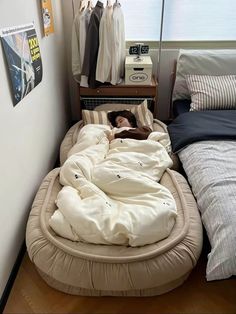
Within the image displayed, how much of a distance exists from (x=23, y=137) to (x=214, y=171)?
3.83 feet

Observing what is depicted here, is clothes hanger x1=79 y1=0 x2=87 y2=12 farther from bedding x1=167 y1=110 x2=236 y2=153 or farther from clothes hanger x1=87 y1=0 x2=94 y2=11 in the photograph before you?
bedding x1=167 y1=110 x2=236 y2=153

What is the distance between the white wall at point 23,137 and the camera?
1.32 meters

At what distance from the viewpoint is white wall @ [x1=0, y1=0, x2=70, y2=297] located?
52.0 inches

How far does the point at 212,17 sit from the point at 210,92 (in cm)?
90

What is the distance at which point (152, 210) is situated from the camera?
1346mm

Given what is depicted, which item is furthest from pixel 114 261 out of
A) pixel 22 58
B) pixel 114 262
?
pixel 22 58

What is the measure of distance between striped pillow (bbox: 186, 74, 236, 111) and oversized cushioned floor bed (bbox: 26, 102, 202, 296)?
129 centimetres

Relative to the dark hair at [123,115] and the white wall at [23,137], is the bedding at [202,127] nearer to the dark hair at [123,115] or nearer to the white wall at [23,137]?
the dark hair at [123,115]

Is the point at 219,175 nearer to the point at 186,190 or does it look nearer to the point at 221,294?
the point at 186,190

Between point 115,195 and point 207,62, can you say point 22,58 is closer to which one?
point 115,195

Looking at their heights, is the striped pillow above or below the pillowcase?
above

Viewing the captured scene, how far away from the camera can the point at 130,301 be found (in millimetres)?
1325

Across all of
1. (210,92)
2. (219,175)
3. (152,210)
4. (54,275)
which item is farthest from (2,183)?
(210,92)

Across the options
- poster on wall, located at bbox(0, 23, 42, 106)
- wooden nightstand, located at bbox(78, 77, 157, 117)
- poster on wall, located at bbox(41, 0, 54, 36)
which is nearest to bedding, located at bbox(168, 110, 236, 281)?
wooden nightstand, located at bbox(78, 77, 157, 117)
